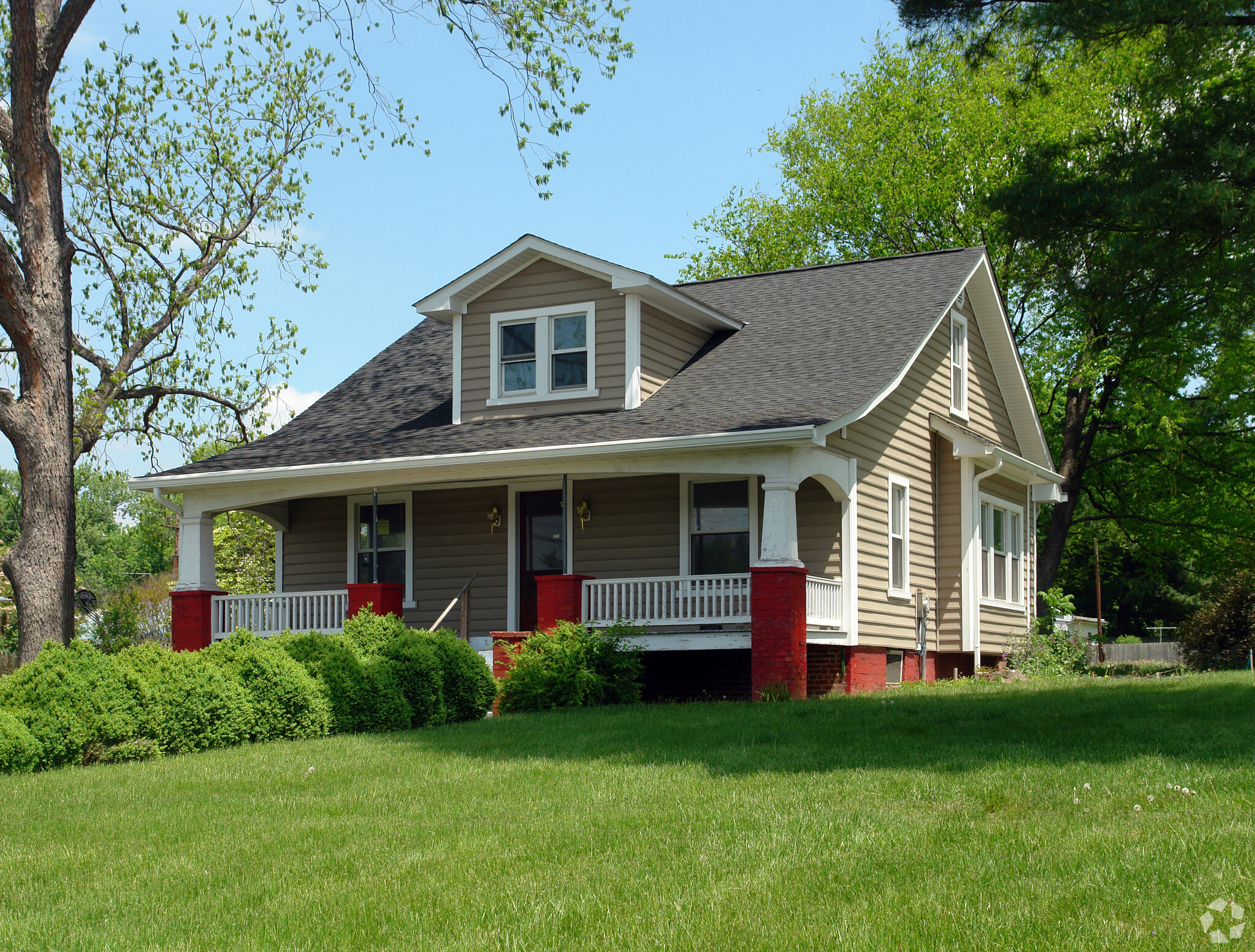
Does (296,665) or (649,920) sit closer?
(649,920)

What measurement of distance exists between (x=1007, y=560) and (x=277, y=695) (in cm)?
1411

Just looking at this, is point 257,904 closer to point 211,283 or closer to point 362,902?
point 362,902

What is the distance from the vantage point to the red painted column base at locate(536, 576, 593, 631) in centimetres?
1658

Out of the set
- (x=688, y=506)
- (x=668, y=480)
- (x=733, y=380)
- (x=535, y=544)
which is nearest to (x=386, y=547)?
(x=535, y=544)

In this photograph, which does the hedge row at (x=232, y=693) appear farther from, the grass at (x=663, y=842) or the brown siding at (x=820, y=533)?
the brown siding at (x=820, y=533)

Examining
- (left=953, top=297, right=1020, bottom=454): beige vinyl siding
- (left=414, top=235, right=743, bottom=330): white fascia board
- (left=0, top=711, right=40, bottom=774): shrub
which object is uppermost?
(left=414, top=235, right=743, bottom=330): white fascia board

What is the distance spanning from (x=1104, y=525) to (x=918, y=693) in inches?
1216

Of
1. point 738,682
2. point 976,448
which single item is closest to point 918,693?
point 738,682

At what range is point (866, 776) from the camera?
879cm

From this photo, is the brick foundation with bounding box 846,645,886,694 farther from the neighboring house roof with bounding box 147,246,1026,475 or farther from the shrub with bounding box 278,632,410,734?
the shrub with bounding box 278,632,410,734

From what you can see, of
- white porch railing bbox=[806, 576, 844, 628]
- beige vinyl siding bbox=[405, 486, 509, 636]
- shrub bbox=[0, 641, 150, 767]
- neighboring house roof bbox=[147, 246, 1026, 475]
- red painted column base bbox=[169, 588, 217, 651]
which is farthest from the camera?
beige vinyl siding bbox=[405, 486, 509, 636]

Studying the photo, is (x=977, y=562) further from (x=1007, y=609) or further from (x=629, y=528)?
(x=629, y=528)

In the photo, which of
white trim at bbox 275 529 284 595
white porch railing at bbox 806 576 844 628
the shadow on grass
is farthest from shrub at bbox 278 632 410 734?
white trim at bbox 275 529 284 595

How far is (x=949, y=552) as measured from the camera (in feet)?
66.8
